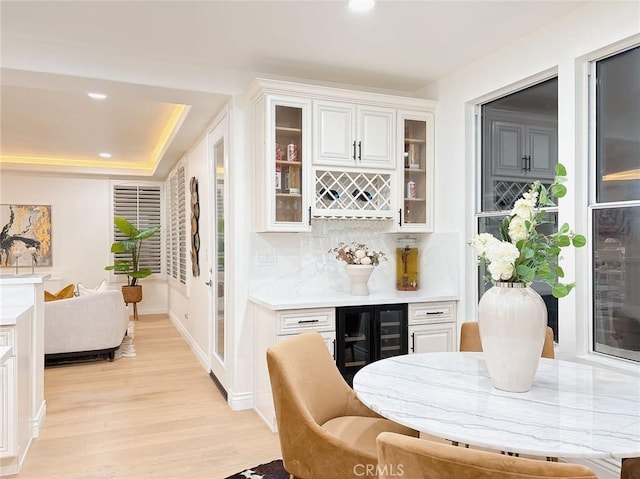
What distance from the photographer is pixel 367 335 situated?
329cm

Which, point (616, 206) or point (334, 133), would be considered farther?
point (334, 133)

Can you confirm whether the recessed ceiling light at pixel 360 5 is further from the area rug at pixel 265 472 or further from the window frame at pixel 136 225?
the window frame at pixel 136 225

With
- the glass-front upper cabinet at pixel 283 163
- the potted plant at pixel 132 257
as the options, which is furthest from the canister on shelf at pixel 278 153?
the potted plant at pixel 132 257

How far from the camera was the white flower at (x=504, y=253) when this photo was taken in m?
1.62

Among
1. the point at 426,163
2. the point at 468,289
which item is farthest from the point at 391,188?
the point at 468,289

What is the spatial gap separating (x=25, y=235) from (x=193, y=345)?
3.92 m

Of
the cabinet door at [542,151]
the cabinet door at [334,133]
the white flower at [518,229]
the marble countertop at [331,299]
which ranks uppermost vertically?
the cabinet door at [334,133]

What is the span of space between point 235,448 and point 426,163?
2.54 m

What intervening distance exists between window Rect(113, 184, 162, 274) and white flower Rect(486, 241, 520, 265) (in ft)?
24.2

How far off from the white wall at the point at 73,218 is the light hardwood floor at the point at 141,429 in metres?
3.28

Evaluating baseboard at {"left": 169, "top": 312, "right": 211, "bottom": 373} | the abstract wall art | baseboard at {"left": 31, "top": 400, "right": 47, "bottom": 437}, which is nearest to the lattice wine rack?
baseboard at {"left": 169, "top": 312, "right": 211, "bottom": 373}

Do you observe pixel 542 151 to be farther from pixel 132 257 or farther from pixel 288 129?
pixel 132 257

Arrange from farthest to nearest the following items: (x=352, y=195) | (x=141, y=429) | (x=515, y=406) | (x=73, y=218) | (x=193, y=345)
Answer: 1. (x=73, y=218)
2. (x=193, y=345)
3. (x=352, y=195)
4. (x=141, y=429)
5. (x=515, y=406)

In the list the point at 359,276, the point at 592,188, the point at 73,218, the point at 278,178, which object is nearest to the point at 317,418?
the point at 359,276
